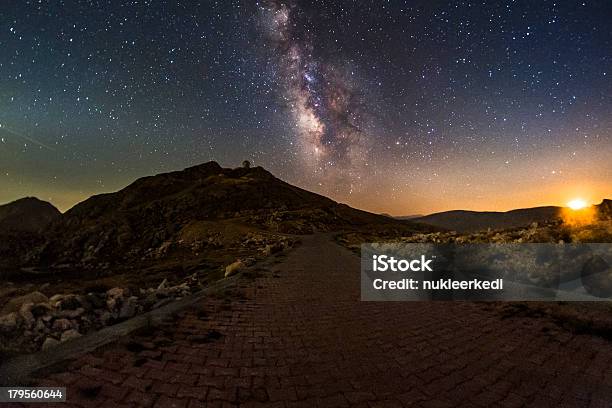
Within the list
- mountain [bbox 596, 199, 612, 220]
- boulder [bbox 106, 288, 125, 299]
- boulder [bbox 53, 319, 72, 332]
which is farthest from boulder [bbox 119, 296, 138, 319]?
mountain [bbox 596, 199, 612, 220]

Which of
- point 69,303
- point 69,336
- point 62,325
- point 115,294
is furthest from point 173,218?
point 69,336

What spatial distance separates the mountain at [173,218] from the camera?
74.6m

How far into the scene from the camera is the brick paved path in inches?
120

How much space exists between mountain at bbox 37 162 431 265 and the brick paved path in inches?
Result: 1807

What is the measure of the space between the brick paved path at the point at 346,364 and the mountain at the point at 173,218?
4591cm

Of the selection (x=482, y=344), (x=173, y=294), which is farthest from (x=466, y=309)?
(x=173, y=294)

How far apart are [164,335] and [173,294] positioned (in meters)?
4.24

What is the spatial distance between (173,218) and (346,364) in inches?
5126

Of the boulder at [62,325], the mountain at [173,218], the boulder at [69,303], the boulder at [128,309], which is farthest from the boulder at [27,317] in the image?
the mountain at [173,218]

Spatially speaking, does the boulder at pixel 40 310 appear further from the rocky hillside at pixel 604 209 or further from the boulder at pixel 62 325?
the rocky hillside at pixel 604 209

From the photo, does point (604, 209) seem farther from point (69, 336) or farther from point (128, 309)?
point (69, 336)

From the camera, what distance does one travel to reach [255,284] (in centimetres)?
958

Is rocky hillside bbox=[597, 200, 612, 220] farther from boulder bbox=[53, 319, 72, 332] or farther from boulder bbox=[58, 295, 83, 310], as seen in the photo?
Answer: boulder bbox=[58, 295, 83, 310]

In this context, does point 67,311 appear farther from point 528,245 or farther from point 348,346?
point 528,245
